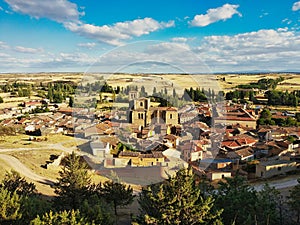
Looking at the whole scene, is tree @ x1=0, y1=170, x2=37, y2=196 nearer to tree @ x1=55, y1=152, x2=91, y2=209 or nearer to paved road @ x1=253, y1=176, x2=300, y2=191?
tree @ x1=55, y1=152, x2=91, y2=209

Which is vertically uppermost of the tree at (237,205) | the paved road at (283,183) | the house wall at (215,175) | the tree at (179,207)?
the tree at (179,207)

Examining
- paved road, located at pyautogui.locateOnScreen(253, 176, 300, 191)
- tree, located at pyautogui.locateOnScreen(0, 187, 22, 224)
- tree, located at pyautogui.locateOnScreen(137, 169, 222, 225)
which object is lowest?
paved road, located at pyautogui.locateOnScreen(253, 176, 300, 191)

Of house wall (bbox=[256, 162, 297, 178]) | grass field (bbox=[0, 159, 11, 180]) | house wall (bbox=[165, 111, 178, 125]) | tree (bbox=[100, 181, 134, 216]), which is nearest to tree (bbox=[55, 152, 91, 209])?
tree (bbox=[100, 181, 134, 216])

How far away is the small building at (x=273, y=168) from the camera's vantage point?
64.7ft

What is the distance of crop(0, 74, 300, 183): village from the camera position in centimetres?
2027

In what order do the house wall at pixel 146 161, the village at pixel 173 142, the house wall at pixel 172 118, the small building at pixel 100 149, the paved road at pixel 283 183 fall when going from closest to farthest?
the paved road at pixel 283 183 → the house wall at pixel 146 161 → the village at pixel 173 142 → the small building at pixel 100 149 → the house wall at pixel 172 118

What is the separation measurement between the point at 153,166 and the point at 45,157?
939cm

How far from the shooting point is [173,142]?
25000 millimetres

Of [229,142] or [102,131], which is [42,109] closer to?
[102,131]

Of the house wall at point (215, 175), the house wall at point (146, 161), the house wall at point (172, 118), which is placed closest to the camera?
the house wall at point (215, 175)

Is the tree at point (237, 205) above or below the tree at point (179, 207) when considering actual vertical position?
below

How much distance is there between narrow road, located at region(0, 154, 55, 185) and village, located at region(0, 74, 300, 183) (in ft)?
13.1

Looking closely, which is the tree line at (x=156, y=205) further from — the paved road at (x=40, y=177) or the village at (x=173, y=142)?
the village at (x=173, y=142)

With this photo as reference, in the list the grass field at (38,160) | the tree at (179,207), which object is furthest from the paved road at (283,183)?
the grass field at (38,160)
